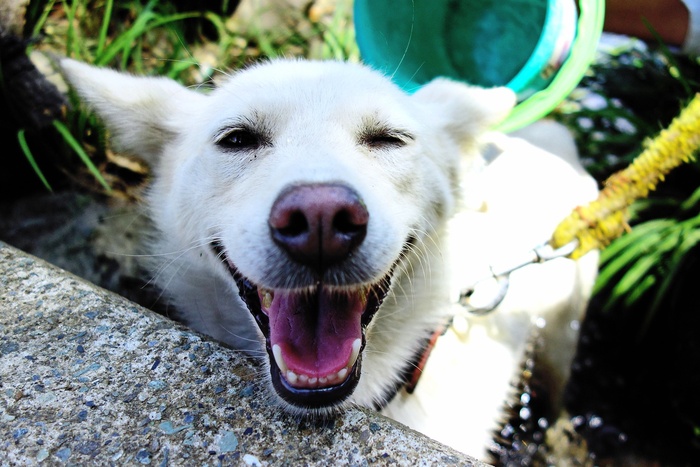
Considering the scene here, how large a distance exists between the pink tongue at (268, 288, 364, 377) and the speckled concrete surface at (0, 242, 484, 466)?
14 centimetres

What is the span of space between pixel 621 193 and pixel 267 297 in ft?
5.15

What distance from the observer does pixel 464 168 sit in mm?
2295

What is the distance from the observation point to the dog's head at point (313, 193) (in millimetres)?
1386

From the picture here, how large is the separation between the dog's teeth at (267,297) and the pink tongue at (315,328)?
0.05ft

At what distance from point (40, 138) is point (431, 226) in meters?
2.17

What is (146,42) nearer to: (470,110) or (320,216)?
(470,110)

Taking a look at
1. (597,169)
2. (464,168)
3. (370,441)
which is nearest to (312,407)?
(370,441)

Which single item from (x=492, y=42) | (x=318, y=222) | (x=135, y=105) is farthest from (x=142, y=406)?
(x=492, y=42)

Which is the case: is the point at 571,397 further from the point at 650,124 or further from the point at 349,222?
the point at 349,222

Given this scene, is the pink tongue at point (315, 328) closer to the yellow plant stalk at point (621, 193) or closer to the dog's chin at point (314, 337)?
the dog's chin at point (314, 337)

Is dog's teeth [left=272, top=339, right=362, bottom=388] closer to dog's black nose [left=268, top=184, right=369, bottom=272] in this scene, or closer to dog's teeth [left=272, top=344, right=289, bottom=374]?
dog's teeth [left=272, top=344, right=289, bottom=374]

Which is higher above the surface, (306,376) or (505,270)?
(306,376)

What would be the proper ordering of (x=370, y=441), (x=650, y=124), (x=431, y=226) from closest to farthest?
1. (x=370, y=441)
2. (x=431, y=226)
3. (x=650, y=124)

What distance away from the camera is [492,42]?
3541mm
